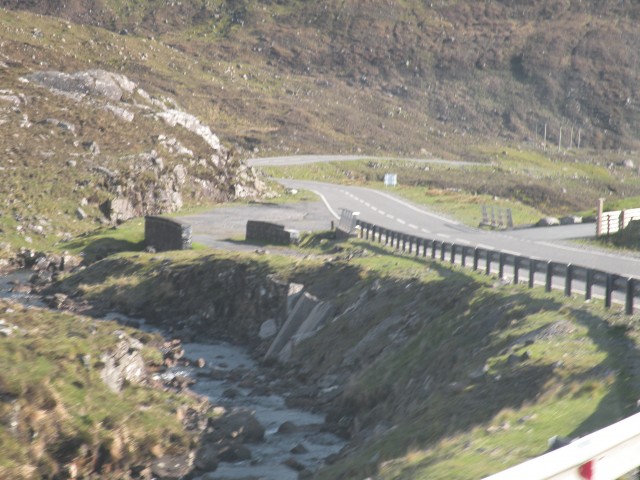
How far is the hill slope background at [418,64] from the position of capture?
145125 millimetres

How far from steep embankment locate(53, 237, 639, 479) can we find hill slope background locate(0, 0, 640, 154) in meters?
96.8

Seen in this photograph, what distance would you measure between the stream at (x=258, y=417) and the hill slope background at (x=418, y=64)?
4051 inches

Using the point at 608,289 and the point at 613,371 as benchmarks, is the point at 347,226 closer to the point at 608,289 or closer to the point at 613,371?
the point at 608,289

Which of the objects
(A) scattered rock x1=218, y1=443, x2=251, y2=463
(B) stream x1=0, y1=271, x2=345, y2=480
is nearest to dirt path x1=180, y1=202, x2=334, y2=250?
(B) stream x1=0, y1=271, x2=345, y2=480

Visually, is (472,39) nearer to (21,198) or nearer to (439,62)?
(439,62)

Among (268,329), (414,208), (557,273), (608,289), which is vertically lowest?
(268,329)

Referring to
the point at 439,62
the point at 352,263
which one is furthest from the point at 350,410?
the point at 439,62

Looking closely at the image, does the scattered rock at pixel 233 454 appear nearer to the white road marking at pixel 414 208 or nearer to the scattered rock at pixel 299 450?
the scattered rock at pixel 299 450

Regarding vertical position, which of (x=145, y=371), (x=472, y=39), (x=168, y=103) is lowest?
(x=145, y=371)

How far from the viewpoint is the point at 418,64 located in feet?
579

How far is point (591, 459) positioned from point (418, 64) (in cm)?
17348

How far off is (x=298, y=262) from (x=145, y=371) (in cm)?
1082

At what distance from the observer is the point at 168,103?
8106cm

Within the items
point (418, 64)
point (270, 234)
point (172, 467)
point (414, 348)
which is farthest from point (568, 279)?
point (418, 64)
